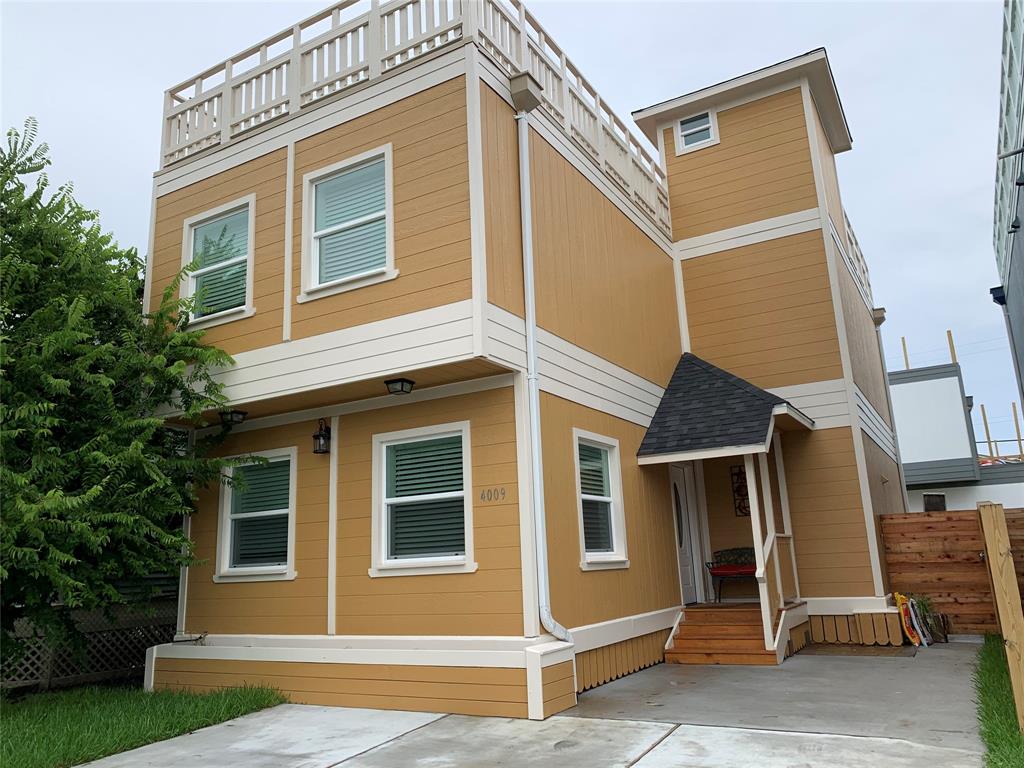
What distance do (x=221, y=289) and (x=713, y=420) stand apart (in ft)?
19.9

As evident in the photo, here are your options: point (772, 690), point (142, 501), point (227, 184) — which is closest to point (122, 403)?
point (142, 501)

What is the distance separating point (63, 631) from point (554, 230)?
248 inches

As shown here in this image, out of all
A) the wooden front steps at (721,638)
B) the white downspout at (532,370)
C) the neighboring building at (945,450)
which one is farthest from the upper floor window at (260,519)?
the neighboring building at (945,450)

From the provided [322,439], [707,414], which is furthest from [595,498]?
[322,439]

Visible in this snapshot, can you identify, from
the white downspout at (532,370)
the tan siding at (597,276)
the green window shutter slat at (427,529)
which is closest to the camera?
the white downspout at (532,370)

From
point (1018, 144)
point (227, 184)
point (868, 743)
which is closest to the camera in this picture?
point (868, 743)

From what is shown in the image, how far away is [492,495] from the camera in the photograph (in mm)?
6922

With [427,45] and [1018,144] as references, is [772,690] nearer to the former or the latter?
[427,45]

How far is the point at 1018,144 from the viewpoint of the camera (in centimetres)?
1166

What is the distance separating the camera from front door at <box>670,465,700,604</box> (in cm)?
1011

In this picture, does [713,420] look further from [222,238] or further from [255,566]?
[222,238]

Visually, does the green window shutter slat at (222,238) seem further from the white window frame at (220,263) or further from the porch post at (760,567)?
the porch post at (760,567)

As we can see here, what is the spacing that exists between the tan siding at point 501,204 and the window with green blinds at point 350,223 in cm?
114

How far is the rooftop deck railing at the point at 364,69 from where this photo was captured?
7770 millimetres
